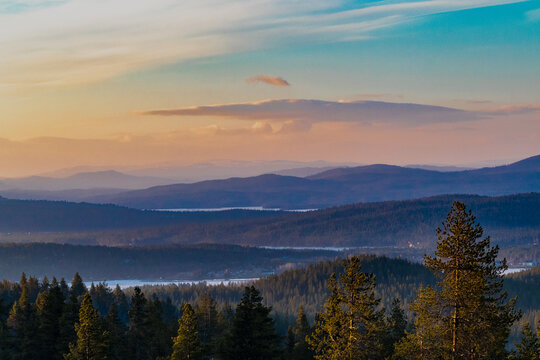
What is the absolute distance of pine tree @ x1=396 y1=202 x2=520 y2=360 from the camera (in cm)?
4484

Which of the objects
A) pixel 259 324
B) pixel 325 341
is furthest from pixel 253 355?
pixel 325 341

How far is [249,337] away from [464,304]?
685 inches

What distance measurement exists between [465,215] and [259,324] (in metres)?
18.3

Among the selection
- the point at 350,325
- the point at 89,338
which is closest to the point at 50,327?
the point at 89,338

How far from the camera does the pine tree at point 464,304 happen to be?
44844 mm

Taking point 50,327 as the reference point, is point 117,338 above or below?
below

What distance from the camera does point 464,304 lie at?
45.4 m

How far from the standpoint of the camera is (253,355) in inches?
2270

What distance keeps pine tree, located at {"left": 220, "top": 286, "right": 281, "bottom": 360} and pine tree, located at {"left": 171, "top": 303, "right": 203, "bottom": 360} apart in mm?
1831

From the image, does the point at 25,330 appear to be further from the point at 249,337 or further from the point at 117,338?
the point at 249,337

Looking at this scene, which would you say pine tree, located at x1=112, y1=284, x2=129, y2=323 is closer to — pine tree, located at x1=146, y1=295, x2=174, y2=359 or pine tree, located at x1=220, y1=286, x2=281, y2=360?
pine tree, located at x1=146, y1=295, x2=174, y2=359

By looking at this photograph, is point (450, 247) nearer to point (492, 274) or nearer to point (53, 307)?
point (492, 274)

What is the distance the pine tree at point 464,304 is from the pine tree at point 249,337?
13895 millimetres

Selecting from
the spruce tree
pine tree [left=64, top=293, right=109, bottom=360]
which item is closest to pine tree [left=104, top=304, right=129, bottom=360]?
the spruce tree
